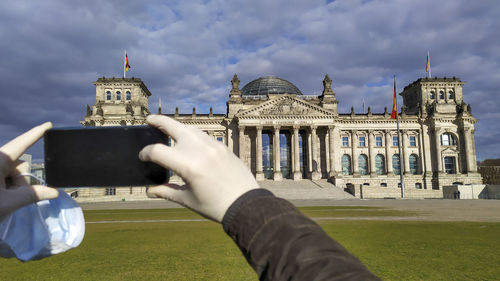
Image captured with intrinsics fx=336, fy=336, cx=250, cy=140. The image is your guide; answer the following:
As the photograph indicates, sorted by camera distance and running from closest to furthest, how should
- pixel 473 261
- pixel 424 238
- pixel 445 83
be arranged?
pixel 473 261, pixel 424 238, pixel 445 83

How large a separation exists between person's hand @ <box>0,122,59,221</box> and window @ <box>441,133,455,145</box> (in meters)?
73.0

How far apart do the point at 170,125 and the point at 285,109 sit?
2312 inches

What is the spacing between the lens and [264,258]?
167cm

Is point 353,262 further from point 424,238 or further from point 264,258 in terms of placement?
point 424,238

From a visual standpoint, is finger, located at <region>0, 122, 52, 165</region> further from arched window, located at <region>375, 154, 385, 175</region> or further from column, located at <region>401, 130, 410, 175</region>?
column, located at <region>401, 130, 410, 175</region>

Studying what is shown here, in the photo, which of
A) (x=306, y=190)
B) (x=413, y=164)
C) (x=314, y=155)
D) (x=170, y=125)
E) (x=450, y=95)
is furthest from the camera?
(x=450, y=95)

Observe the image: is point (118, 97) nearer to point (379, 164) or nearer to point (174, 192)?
point (379, 164)

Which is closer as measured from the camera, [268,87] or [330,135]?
[330,135]

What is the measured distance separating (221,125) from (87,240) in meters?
51.2

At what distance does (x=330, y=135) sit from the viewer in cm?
6134

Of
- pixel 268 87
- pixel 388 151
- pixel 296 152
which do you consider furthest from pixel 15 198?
pixel 268 87

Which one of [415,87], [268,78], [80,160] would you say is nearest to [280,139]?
[268,78]

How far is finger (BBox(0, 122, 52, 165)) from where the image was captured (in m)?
2.13

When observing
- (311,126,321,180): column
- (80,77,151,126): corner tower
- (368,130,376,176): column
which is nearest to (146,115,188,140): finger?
(311,126,321,180): column
